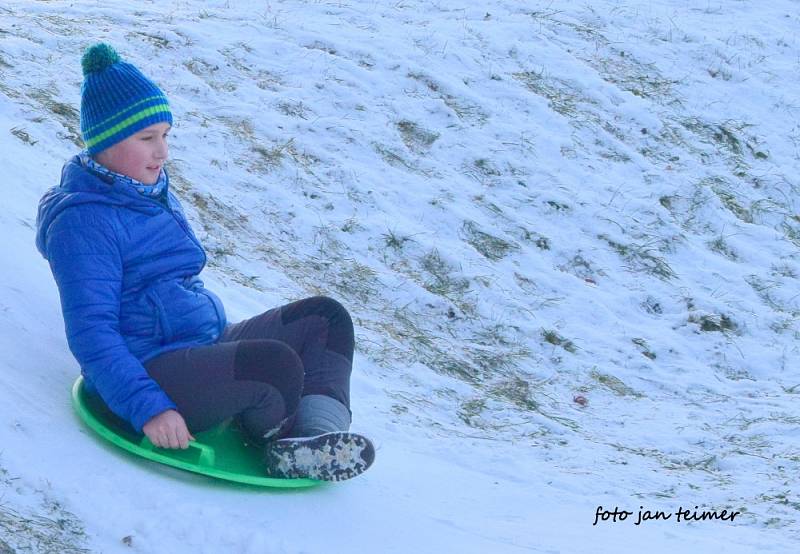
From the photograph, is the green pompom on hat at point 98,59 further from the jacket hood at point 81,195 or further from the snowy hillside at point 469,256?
the snowy hillside at point 469,256

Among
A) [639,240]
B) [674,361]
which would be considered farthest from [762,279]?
[674,361]

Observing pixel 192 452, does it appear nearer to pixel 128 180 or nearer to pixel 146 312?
pixel 146 312

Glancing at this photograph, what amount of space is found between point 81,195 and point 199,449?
0.85 meters

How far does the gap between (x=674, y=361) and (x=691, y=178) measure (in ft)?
7.30

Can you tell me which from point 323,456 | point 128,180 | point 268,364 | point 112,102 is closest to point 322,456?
point 323,456

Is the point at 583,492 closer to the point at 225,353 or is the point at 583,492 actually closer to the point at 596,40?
the point at 225,353

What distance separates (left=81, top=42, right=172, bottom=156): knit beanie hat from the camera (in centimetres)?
333

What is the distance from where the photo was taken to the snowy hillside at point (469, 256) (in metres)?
3.41

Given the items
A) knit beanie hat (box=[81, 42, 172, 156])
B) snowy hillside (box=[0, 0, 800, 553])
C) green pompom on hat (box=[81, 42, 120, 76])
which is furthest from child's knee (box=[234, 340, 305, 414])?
green pompom on hat (box=[81, 42, 120, 76])

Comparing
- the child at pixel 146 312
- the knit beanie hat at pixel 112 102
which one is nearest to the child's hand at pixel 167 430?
the child at pixel 146 312

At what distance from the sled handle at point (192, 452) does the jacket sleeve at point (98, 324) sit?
7 cm

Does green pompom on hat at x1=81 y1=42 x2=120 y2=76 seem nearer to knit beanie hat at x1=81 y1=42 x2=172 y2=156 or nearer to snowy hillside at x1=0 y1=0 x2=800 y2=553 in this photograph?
knit beanie hat at x1=81 y1=42 x2=172 y2=156

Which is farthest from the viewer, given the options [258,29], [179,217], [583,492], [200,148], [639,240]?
[258,29]

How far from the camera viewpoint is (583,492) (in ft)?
13.3
